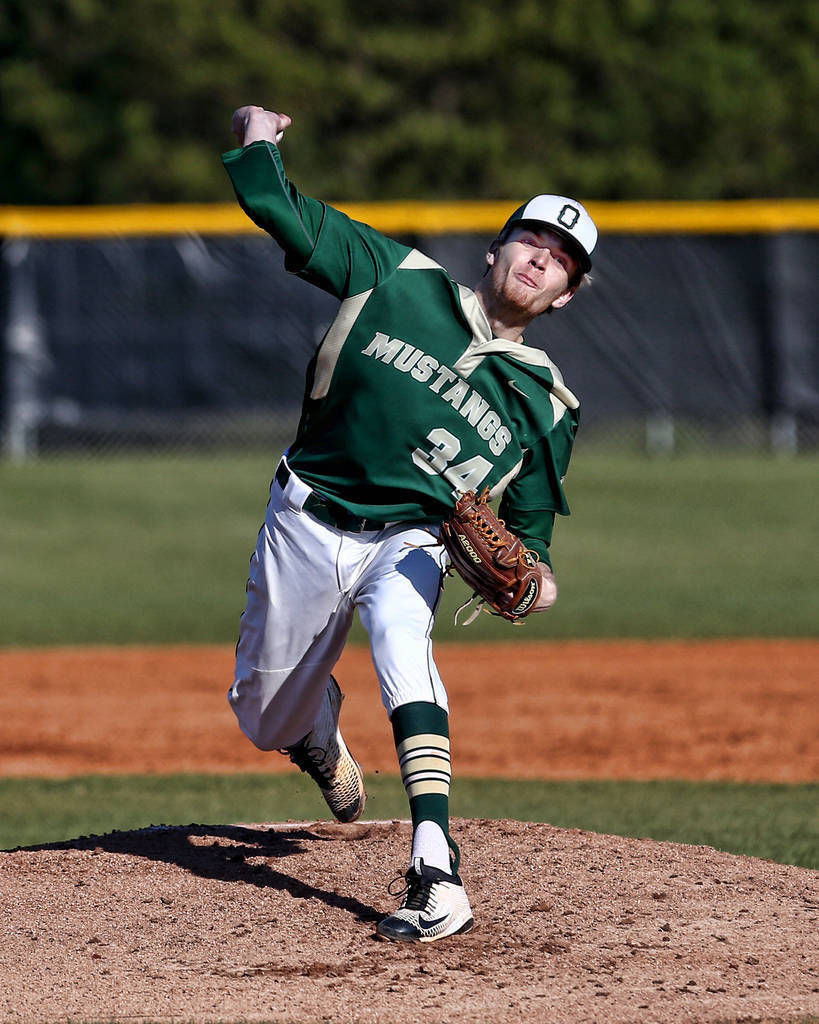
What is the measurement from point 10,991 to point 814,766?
4.40m

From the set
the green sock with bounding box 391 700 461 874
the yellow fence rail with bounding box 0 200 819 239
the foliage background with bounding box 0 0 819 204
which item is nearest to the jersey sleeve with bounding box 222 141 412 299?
the green sock with bounding box 391 700 461 874

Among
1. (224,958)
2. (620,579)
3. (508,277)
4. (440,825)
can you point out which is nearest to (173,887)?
(224,958)

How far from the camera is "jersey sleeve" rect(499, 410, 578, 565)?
182 inches

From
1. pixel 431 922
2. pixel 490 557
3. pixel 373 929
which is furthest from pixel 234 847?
pixel 490 557

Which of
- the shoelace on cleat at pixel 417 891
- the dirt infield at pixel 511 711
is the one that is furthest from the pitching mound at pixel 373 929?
the dirt infield at pixel 511 711

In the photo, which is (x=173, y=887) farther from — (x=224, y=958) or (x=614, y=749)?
(x=614, y=749)

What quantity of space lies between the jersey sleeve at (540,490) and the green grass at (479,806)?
5.41 feet

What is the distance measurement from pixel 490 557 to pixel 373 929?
1.00 metres

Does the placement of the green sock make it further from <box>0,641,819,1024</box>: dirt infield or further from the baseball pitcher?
<box>0,641,819,1024</box>: dirt infield

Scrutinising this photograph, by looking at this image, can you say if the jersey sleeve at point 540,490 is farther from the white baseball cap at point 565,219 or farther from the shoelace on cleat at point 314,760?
the shoelace on cleat at point 314,760

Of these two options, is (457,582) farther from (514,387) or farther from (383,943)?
(383,943)

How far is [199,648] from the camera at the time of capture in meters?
10.6

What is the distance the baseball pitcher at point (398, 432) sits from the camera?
4250mm

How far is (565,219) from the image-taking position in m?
4.43
